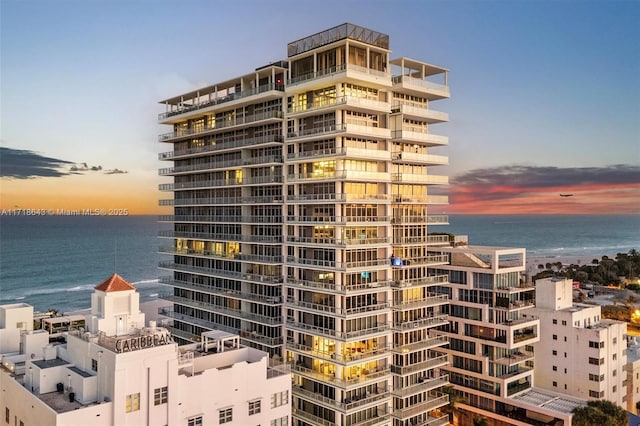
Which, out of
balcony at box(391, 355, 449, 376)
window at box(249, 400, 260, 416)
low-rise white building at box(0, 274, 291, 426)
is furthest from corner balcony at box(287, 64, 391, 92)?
window at box(249, 400, 260, 416)

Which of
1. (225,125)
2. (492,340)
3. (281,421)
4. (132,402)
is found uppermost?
(225,125)

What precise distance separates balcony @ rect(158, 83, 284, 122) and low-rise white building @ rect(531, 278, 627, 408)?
48119mm

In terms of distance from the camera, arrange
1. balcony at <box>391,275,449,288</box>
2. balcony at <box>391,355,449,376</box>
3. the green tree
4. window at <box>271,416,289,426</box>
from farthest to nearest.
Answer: balcony at <box>391,275,449,288</box>
balcony at <box>391,355,449,376</box>
the green tree
window at <box>271,416,289,426</box>

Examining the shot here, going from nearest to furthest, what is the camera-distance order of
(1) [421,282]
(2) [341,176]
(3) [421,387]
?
(2) [341,176], (3) [421,387], (1) [421,282]

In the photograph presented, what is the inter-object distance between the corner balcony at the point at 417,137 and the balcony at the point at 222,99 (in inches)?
598

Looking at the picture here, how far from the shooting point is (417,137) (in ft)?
198

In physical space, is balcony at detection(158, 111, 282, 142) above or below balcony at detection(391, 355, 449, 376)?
above

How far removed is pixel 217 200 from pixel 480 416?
46736 millimetres

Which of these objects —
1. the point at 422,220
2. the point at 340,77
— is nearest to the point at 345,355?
the point at 422,220

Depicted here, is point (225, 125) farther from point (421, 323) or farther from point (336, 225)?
→ point (421, 323)

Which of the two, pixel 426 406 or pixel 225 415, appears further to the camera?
pixel 426 406

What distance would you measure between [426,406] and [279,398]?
2152 cm

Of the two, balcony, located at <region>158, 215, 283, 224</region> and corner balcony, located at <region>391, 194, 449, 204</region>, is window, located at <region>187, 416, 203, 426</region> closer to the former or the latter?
balcony, located at <region>158, 215, 283, 224</region>

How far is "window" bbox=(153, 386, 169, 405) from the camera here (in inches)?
1493
